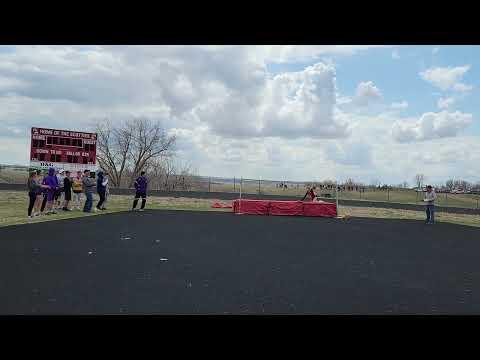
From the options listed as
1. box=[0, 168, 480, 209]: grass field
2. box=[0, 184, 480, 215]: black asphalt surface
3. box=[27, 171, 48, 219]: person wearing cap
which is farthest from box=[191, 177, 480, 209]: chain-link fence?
box=[27, 171, 48, 219]: person wearing cap

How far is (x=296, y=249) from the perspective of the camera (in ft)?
33.5

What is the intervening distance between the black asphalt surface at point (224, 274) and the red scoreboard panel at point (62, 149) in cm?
929

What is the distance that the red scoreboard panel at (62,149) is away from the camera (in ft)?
67.8

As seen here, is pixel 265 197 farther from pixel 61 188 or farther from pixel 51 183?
pixel 51 183

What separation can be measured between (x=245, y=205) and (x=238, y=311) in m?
17.7

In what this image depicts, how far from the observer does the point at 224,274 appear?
7043 millimetres

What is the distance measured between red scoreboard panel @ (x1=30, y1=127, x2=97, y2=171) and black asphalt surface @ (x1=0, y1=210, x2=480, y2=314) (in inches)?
366

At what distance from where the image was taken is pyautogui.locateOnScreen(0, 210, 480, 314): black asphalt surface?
206 inches

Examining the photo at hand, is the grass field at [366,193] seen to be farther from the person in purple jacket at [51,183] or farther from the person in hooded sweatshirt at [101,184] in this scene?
the person in purple jacket at [51,183]

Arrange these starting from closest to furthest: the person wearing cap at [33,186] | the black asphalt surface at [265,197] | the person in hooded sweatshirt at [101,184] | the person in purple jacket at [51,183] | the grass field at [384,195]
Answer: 1. the person wearing cap at [33,186]
2. the person in purple jacket at [51,183]
3. the person in hooded sweatshirt at [101,184]
4. the black asphalt surface at [265,197]
5. the grass field at [384,195]

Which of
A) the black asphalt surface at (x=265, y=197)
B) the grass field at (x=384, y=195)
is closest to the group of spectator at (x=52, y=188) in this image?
the black asphalt surface at (x=265, y=197)
